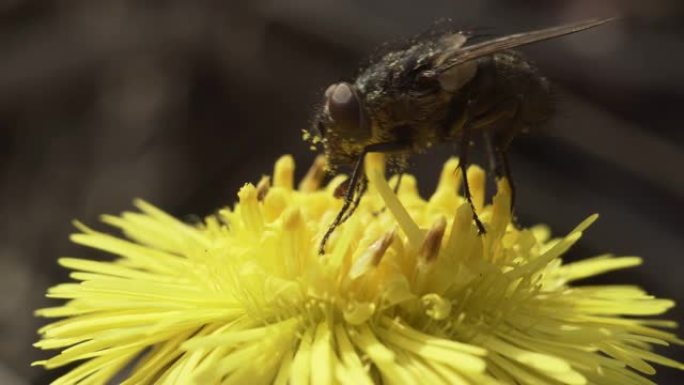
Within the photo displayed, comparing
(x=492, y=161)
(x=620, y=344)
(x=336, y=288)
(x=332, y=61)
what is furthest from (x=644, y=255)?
(x=336, y=288)

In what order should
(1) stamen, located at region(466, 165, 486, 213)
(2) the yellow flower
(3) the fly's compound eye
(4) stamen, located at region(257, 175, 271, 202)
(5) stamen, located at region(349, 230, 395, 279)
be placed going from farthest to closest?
(1) stamen, located at region(466, 165, 486, 213) < (4) stamen, located at region(257, 175, 271, 202) < (3) the fly's compound eye < (5) stamen, located at region(349, 230, 395, 279) < (2) the yellow flower

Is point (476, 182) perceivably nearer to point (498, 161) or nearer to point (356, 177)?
point (498, 161)

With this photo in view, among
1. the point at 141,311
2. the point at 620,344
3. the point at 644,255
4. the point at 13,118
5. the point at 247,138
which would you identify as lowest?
the point at 644,255

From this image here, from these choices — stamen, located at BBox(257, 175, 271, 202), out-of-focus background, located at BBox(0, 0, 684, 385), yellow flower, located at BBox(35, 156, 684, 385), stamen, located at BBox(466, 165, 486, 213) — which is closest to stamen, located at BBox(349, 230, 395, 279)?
yellow flower, located at BBox(35, 156, 684, 385)

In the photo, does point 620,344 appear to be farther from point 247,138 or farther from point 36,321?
point 247,138

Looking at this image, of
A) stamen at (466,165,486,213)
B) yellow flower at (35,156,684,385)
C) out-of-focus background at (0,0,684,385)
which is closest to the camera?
yellow flower at (35,156,684,385)

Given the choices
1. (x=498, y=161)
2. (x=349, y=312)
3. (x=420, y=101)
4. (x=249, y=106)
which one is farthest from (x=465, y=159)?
(x=249, y=106)

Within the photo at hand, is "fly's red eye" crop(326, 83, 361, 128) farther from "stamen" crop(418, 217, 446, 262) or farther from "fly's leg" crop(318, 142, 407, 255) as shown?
"stamen" crop(418, 217, 446, 262)
